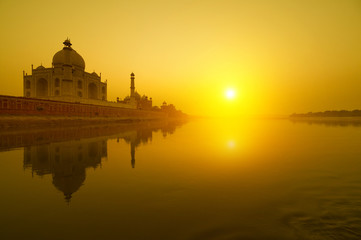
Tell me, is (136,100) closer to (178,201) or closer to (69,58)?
(69,58)

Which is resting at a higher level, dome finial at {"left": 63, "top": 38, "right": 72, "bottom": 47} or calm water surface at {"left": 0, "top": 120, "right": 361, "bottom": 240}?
dome finial at {"left": 63, "top": 38, "right": 72, "bottom": 47}

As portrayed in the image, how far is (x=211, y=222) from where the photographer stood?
9.92 feet

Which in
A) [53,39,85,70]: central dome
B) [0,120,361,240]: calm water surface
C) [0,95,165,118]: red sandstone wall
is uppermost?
[53,39,85,70]: central dome

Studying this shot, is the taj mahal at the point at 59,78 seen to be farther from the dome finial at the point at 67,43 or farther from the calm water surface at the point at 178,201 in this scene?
the calm water surface at the point at 178,201

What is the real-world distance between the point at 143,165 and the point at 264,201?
451 cm

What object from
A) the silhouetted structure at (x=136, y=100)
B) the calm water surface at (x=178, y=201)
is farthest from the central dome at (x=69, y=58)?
the calm water surface at (x=178, y=201)

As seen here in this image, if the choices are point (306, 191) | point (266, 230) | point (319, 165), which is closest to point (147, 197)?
point (266, 230)

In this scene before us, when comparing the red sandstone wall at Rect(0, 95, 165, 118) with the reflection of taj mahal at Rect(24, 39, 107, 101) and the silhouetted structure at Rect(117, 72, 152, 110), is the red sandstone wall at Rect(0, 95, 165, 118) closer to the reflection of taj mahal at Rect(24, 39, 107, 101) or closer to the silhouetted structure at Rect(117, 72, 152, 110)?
the reflection of taj mahal at Rect(24, 39, 107, 101)

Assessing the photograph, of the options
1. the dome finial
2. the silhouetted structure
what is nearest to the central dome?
the dome finial

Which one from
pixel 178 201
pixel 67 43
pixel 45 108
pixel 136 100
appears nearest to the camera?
pixel 178 201

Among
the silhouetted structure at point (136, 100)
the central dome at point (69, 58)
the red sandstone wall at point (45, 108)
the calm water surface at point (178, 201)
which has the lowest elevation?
the calm water surface at point (178, 201)

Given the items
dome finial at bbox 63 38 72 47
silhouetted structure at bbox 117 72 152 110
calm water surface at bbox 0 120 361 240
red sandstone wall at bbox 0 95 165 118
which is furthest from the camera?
silhouetted structure at bbox 117 72 152 110

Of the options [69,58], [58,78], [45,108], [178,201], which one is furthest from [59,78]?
[178,201]

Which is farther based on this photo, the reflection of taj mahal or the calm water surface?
the reflection of taj mahal
